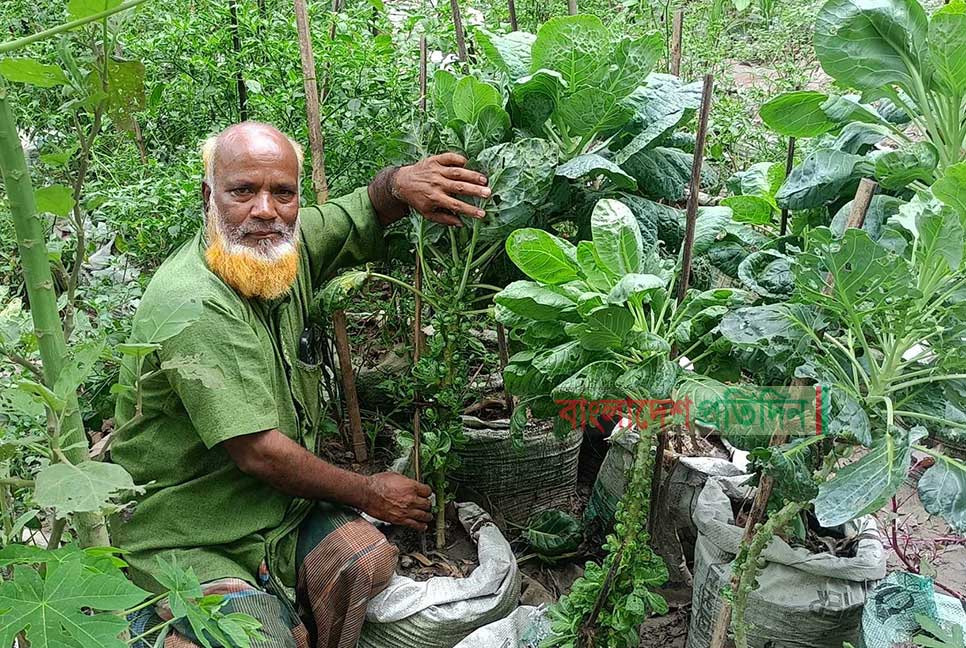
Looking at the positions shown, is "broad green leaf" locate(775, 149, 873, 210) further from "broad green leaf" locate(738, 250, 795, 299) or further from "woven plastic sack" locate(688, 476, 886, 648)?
"woven plastic sack" locate(688, 476, 886, 648)

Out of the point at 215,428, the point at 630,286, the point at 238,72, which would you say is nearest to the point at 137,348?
the point at 630,286

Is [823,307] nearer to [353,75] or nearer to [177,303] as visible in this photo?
[177,303]

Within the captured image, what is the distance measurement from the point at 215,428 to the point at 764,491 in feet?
3.96

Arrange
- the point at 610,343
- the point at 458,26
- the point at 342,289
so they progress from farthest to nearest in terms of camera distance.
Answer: the point at 458,26 → the point at 342,289 → the point at 610,343

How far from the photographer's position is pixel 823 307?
1599mm

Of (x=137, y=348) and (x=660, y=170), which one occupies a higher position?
(x=137, y=348)

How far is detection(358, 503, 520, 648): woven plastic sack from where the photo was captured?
2.19 metres

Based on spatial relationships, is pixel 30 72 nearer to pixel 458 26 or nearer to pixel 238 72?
pixel 458 26

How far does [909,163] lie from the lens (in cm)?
166

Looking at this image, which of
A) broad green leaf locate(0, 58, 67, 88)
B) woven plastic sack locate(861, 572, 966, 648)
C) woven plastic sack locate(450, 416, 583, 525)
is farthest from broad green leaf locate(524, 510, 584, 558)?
broad green leaf locate(0, 58, 67, 88)

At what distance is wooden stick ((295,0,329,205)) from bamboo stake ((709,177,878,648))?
123cm

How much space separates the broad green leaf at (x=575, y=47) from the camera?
197 centimetres

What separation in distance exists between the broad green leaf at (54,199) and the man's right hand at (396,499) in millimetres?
1396

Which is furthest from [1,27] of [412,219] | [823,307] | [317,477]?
[823,307]
